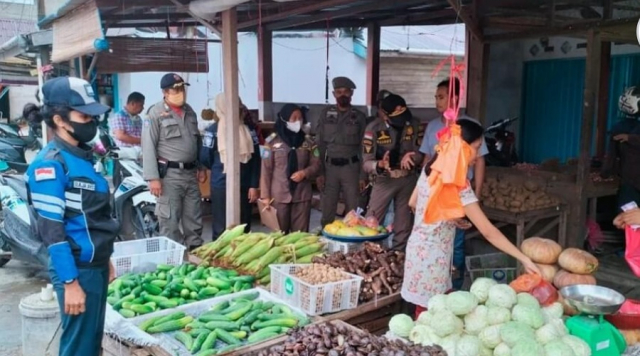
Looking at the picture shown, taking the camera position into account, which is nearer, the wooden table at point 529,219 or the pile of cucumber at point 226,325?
the pile of cucumber at point 226,325

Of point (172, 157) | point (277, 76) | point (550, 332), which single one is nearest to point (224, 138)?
point (172, 157)

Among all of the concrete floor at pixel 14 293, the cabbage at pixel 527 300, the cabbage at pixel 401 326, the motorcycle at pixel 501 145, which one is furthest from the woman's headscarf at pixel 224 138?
the motorcycle at pixel 501 145

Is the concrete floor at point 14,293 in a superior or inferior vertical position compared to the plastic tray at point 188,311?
inferior

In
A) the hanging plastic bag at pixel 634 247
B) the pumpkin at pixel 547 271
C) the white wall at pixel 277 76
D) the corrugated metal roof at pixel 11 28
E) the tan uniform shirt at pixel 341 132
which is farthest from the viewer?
the corrugated metal roof at pixel 11 28

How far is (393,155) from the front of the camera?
5.98 meters

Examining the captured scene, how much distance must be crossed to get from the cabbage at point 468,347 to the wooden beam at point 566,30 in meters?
3.93

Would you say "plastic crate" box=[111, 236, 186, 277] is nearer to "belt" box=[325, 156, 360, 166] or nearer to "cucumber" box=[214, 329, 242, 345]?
"cucumber" box=[214, 329, 242, 345]

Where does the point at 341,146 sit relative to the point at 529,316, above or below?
above

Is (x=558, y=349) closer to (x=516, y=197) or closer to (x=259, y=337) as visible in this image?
(x=259, y=337)

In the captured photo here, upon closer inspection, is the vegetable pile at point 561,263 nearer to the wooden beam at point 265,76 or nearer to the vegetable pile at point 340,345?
the vegetable pile at point 340,345

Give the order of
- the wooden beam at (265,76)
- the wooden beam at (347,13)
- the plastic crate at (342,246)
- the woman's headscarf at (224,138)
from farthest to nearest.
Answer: the wooden beam at (265,76)
the wooden beam at (347,13)
the woman's headscarf at (224,138)
the plastic crate at (342,246)

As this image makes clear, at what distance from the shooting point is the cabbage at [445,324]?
10.3 ft

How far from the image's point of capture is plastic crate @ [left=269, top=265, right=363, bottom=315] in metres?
4.01

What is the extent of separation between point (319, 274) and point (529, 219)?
2.61 m
